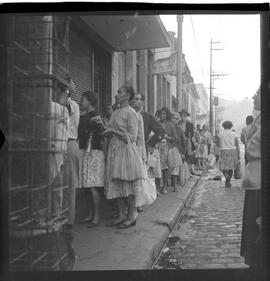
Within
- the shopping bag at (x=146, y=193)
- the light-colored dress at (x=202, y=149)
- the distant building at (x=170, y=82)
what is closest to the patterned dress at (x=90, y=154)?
the shopping bag at (x=146, y=193)

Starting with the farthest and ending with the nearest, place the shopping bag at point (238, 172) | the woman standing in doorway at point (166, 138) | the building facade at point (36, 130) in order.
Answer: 1. the woman standing in doorway at point (166, 138)
2. the shopping bag at point (238, 172)
3. the building facade at point (36, 130)

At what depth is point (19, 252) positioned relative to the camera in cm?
302

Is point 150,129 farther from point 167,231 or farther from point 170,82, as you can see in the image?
point 167,231

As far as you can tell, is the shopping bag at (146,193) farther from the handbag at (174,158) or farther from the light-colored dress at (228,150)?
the light-colored dress at (228,150)

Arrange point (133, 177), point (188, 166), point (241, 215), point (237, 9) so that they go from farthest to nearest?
point (188, 166) → point (133, 177) → point (241, 215) → point (237, 9)

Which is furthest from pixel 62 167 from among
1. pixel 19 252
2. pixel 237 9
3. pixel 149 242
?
pixel 237 9

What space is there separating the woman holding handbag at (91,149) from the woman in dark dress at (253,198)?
1098mm

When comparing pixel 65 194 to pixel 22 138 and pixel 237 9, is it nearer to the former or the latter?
pixel 22 138

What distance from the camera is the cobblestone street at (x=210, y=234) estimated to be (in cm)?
319

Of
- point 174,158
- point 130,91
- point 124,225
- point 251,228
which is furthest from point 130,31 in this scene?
→ point 251,228

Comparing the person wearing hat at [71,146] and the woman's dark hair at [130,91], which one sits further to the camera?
the woman's dark hair at [130,91]

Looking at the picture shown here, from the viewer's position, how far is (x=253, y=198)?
3137 mm

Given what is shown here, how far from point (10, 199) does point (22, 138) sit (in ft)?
A: 1.41

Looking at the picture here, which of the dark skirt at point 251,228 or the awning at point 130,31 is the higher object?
the awning at point 130,31
